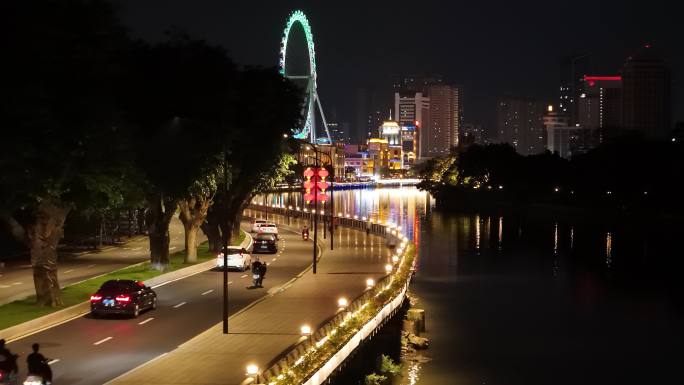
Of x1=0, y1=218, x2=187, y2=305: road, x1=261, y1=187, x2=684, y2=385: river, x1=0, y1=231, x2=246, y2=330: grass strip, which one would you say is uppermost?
x1=0, y1=231, x2=246, y2=330: grass strip

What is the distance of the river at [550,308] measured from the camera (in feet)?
125

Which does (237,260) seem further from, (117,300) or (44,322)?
(44,322)

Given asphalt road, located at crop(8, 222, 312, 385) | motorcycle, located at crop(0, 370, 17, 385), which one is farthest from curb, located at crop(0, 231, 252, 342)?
motorcycle, located at crop(0, 370, 17, 385)

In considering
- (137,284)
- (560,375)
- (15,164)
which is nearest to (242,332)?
(137,284)

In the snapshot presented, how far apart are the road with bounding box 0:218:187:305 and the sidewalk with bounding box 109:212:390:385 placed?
38.3ft

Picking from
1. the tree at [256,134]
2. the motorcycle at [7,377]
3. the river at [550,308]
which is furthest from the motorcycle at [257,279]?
the motorcycle at [7,377]

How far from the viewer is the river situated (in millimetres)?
37969

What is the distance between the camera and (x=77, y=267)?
54.1 m

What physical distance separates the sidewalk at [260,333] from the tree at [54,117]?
7.92 meters

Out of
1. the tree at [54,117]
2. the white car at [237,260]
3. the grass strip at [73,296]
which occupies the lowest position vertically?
the grass strip at [73,296]

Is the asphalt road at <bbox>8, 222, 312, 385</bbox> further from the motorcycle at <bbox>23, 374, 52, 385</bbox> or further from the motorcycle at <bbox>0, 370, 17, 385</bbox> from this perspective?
the motorcycle at <bbox>23, 374, 52, 385</bbox>

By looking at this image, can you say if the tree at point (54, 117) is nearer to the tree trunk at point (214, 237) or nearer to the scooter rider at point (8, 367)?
the scooter rider at point (8, 367)

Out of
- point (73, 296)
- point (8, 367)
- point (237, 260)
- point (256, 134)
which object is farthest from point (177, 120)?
point (8, 367)

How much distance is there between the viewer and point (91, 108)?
107 feet
